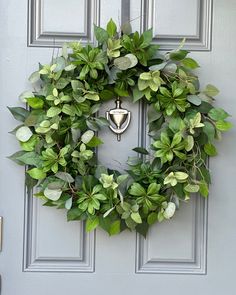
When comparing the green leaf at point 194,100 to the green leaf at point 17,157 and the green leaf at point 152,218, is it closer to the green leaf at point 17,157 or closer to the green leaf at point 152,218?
the green leaf at point 152,218

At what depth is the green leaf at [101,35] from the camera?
4.88ft

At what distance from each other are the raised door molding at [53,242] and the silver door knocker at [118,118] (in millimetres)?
282

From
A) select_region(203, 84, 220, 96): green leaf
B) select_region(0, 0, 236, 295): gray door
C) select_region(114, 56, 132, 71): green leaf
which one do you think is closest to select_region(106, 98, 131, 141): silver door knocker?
select_region(0, 0, 236, 295): gray door

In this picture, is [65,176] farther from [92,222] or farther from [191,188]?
[191,188]

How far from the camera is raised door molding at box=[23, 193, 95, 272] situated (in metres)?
1.58

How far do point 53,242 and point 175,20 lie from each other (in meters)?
0.73

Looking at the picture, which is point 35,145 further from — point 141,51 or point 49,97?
point 141,51

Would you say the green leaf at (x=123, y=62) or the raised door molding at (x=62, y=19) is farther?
the raised door molding at (x=62, y=19)

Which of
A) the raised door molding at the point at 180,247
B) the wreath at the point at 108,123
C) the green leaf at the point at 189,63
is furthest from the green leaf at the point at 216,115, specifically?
the raised door molding at the point at 180,247

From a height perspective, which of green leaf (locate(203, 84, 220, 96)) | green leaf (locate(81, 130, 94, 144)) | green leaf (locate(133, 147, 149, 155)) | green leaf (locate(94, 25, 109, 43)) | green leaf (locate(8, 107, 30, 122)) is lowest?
green leaf (locate(133, 147, 149, 155))

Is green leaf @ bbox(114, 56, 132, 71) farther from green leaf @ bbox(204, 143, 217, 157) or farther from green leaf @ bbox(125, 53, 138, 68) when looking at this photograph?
green leaf @ bbox(204, 143, 217, 157)

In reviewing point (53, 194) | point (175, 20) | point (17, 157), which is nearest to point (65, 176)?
point (53, 194)

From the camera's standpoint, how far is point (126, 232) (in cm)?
159

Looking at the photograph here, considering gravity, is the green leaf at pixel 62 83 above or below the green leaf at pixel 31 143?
above
